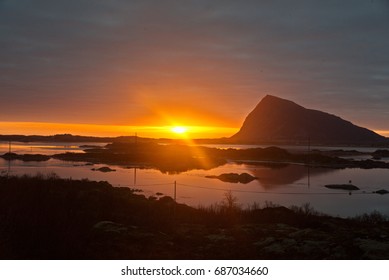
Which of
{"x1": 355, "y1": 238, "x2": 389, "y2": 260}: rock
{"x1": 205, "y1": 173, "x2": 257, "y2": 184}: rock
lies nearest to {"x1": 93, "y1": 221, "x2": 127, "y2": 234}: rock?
{"x1": 355, "y1": 238, "x2": 389, "y2": 260}: rock

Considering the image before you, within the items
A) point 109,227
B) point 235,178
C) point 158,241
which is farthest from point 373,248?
point 235,178

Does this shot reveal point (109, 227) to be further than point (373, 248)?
Yes

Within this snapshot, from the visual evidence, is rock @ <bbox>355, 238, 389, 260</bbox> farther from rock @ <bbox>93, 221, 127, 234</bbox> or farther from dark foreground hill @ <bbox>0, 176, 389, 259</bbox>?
rock @ <bbox>93, 221, 127, 234</bbox>

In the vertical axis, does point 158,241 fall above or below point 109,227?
below

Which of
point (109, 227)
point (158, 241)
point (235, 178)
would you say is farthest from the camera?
point (235, 178)

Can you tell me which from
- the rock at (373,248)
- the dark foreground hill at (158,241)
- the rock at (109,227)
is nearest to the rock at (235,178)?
Answer: the dark foreground hill at (158,241)

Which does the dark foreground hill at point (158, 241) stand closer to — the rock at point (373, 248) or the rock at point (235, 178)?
the rock at point (373, 248)

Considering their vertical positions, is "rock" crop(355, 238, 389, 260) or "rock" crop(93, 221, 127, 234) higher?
"rock" crop(93, 221, 127, 234)

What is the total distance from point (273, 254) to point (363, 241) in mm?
2624

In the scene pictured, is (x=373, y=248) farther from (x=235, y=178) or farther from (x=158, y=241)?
(x=235, y=178)

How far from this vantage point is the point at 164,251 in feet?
32.1

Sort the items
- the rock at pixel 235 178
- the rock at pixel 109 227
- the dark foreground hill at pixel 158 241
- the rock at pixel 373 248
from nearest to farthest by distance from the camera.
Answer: the dark foreground hill at pixel 158 241 < the rock at pixel 373 248 < the rock at pixel 109 227 < the rock at pixel 235 178

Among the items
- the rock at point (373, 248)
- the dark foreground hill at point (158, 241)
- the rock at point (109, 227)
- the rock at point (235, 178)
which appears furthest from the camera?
the rock at point (235, 178)

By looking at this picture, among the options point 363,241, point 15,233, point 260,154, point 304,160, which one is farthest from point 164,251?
point 260,154
